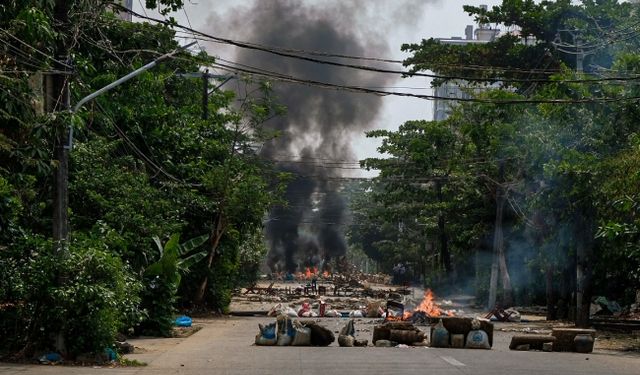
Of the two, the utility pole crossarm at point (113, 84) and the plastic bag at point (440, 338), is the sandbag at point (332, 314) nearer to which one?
the plastic bag at point (440, 338)

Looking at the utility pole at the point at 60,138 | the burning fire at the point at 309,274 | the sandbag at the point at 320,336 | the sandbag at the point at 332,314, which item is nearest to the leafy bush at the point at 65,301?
the utility pole at the point at 60,138

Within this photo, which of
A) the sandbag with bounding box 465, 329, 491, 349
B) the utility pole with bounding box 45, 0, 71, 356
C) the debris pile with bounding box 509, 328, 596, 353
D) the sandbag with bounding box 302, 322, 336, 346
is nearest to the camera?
the utility pole with bounding box 45, 0, 71, 356

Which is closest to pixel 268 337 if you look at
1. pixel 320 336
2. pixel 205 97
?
pixel 320 336

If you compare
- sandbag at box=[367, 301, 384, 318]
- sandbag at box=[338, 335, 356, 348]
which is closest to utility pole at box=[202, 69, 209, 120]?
sandbag at box=[367, 301, 384, 318]

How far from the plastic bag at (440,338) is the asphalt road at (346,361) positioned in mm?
578

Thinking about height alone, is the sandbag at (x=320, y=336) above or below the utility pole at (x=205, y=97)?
below

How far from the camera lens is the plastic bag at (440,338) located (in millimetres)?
23156

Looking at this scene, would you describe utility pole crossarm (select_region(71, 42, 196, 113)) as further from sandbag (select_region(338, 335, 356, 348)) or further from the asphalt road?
sandbag (select_region(338, 335, 356, 348))

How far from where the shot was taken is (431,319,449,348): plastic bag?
23156 millimetres

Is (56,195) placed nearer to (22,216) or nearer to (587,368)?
(22,216)

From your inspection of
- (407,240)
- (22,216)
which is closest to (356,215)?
(407,240)

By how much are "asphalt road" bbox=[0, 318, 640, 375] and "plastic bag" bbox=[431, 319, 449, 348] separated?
578 mm

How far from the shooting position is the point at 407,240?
8694cm

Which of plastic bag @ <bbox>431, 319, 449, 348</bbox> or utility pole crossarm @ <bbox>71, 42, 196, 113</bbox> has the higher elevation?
utility pole crossarm @ <bbox>71, 42, 196, 113</bbox>
